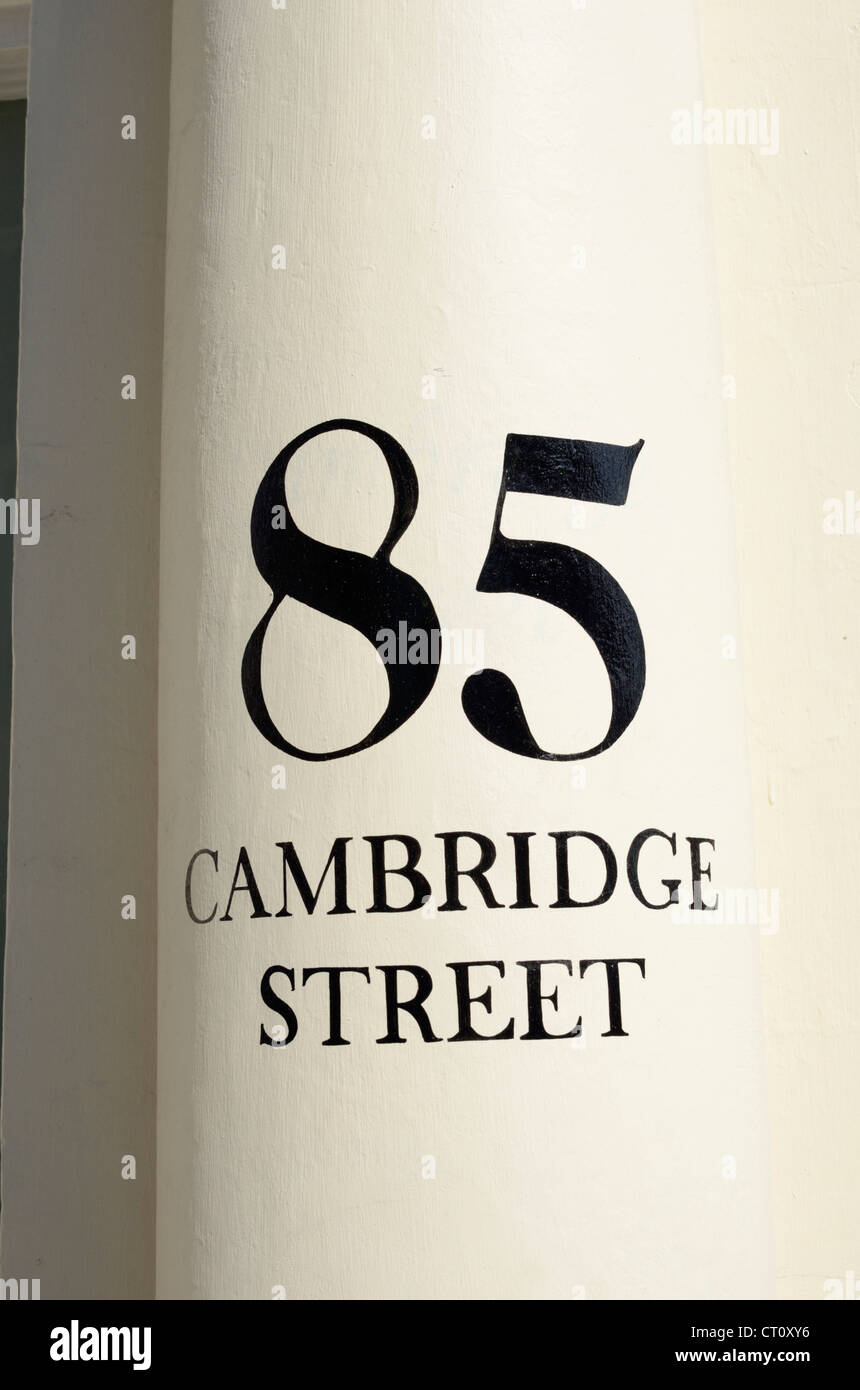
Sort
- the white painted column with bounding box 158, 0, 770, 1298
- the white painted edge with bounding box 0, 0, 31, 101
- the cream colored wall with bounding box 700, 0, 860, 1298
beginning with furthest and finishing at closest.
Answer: the white painted edge with bounding box 0, 0, 31, 101
the cream colored wall with bounding box 700, 0, 860, 1298
the white painted column with bounding box 158, 0, 770, 1298

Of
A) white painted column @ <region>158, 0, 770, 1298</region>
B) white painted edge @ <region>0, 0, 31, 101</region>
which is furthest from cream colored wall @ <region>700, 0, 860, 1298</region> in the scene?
white painted edge @ <region>0, 0, 31, 101</region>

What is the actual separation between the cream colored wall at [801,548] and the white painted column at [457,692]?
0.35 meters

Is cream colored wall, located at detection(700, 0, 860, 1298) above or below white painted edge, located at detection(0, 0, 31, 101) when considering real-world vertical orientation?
below

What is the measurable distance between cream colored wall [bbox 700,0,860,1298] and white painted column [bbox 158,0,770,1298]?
351mm

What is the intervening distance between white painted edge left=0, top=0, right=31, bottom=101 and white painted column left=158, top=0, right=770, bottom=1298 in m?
1.46

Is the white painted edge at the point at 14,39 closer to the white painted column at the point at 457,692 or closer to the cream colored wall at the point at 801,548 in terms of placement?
the white painted column at the point at 457,692

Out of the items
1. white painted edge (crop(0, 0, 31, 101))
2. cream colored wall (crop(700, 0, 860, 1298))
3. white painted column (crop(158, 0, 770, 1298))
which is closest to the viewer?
white painted column (crop(158, 0, 770, 1298))

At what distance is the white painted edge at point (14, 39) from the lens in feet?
11.2

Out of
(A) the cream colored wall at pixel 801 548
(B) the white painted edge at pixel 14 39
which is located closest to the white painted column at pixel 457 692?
(A) the cream colored wall at pixel 801 548

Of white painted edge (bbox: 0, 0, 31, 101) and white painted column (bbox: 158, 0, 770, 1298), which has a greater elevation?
white painted edge (bbox: 0, 0, 31, 101)

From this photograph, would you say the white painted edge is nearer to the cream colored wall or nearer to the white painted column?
the white painted column

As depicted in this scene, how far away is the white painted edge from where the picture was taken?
3.41 meters

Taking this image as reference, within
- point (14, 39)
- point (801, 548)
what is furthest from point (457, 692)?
point (14, 39)

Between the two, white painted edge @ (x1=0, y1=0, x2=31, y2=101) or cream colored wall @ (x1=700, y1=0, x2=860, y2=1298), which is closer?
cream colored wall @ (x1=700, y1=0, x2=860, y2=1298)
